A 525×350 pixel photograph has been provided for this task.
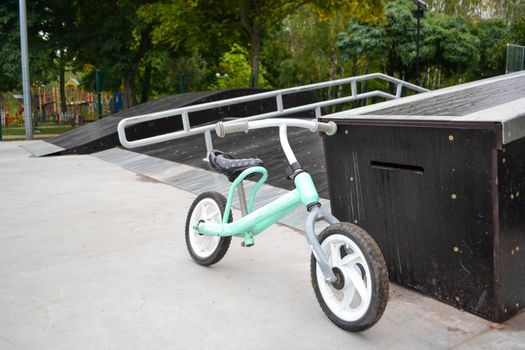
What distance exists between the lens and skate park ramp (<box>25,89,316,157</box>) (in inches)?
500

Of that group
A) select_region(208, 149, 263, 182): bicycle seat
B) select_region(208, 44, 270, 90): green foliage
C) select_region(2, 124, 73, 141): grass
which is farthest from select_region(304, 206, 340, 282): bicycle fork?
select_region(208, 44, 270, 90): green foliage

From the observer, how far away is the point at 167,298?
3.52 m

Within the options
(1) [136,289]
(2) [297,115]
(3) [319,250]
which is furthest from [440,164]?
(2) [297,115]

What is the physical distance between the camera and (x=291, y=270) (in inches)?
158

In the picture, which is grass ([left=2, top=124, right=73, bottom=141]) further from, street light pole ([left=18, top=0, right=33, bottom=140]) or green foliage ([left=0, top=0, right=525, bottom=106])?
street light pole ([left=18, top=0, right=33, bottom=140])

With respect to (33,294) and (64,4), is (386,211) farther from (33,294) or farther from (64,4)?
(64,4)

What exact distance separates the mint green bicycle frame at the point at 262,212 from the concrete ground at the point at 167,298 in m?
0.36

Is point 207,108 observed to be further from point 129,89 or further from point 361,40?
point 361,40

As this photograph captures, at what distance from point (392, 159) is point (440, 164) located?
14.8 inches

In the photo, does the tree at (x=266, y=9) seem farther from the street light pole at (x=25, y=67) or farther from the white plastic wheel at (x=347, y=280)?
the white plastic wheel at (x=347, y=280)

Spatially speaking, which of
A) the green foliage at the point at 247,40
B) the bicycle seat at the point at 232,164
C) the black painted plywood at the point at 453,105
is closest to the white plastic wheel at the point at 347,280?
the bicycle seat at the point at 232,164

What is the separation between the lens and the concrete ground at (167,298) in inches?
113

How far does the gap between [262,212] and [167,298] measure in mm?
860

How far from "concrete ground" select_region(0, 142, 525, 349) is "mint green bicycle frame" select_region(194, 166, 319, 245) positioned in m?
0.36
